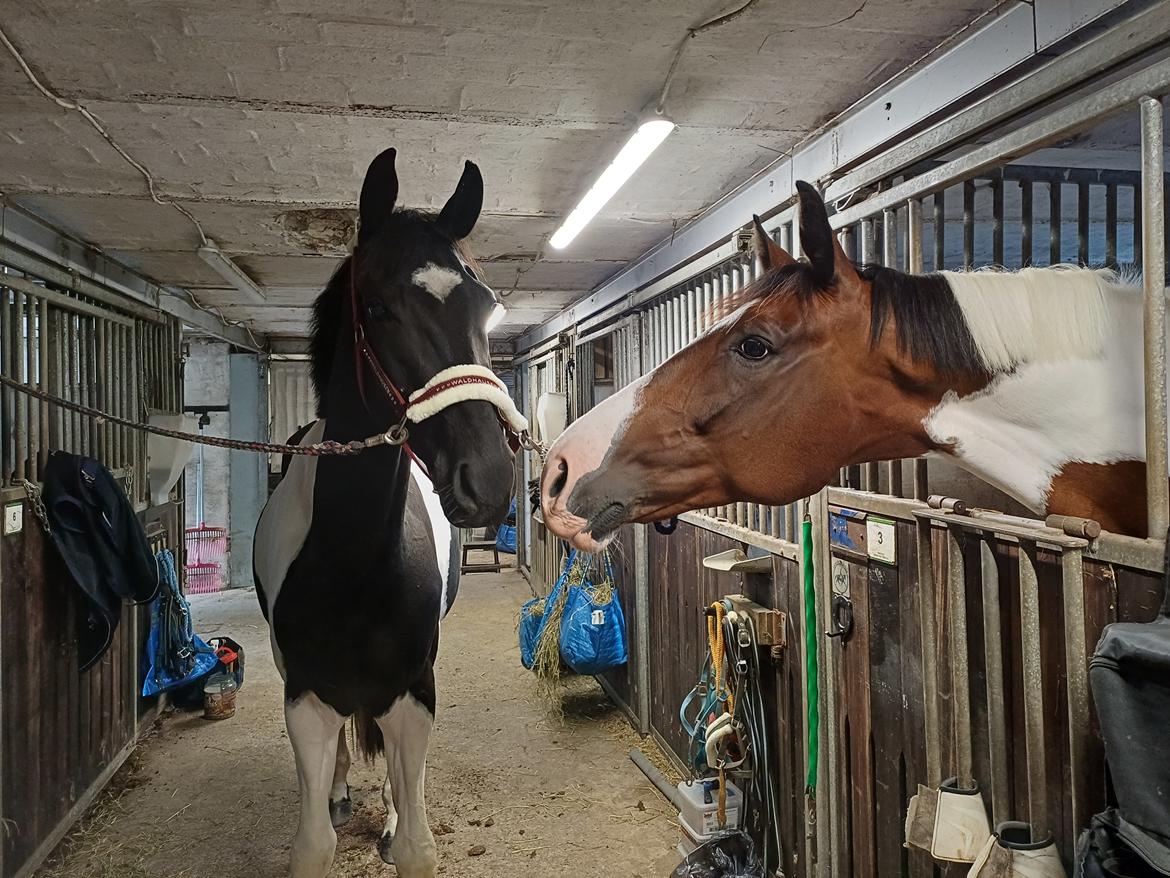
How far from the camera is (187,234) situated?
3166 mm

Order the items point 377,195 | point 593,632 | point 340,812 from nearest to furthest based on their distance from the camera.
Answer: point 377,195, point 340,812, point 593,632

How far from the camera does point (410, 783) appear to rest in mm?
2117

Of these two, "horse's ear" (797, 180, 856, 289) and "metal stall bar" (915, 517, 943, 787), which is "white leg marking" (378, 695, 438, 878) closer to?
"metal stall bar" (915, 517, 943, 787)

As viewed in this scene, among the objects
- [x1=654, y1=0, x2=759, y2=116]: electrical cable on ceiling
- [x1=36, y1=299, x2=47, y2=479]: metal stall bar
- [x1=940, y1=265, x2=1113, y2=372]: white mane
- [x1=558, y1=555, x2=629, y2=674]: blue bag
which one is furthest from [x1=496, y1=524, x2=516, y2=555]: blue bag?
[x1=940, y1=265, x2=1113, y2=372]: white mane

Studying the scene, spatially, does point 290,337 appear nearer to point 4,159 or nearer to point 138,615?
point 138,615

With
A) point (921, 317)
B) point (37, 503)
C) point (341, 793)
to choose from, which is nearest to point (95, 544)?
point (37, 503)

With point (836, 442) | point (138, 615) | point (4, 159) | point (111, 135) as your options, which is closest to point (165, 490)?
point (138, 615)

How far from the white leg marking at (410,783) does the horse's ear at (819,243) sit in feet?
5.51

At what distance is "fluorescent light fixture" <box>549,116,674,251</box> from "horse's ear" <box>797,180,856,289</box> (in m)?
0.84

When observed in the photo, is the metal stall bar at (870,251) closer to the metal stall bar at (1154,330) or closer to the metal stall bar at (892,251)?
the metal stall bar at (892,251)

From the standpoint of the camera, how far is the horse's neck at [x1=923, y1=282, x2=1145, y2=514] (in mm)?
1094

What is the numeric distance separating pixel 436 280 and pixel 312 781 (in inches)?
56.7

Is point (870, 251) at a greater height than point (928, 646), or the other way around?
point (870, 251)

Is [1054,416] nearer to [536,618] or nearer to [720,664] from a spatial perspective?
[720,664]
